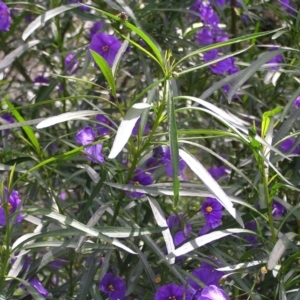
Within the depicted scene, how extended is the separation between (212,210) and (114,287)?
297 millimetres

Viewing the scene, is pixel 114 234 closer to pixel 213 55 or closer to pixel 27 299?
pixel 27 299

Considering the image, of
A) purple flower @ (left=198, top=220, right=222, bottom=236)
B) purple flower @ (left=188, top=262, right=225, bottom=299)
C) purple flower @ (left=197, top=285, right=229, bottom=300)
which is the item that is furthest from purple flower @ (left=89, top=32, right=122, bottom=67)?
purple flower @ (left=197, top=285, right=229, bottom=300)

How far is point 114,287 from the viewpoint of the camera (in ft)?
5.29

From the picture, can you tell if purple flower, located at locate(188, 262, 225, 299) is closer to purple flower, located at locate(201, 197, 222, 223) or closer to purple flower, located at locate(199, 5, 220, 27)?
purple flower, located at locate(201, 197, 222, 223)

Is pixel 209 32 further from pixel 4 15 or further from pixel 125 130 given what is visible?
pixel 125 130

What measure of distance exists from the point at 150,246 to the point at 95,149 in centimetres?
26

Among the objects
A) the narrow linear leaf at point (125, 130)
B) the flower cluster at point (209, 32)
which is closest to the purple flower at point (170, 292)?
the narrow linear leaf at point (125, 130)

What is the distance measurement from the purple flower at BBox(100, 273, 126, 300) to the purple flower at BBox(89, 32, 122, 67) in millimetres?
635

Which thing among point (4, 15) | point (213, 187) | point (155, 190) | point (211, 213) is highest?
point (4, 15)

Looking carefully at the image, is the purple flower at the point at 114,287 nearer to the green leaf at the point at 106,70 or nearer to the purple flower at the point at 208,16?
the green leaf at the point at 106,70

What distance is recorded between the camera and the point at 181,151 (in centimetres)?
141

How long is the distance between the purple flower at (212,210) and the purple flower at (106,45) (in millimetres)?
529

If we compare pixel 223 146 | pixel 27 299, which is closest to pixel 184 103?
pixel 223 146

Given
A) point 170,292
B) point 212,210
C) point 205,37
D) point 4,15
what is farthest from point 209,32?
point 170,292
